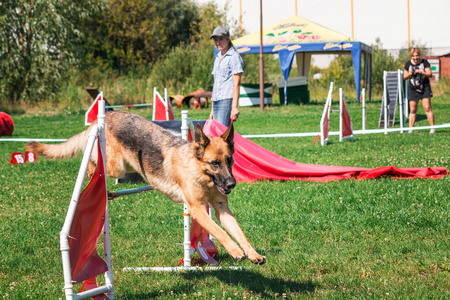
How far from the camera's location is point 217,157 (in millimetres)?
3791

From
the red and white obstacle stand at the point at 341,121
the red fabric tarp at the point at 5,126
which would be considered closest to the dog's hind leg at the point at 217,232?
the red and white obstacle stand at the point at 341,121

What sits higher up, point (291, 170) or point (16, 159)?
point (16, 159)

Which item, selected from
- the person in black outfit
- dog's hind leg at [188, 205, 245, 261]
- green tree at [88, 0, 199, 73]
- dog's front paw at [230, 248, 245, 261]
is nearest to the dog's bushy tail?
dog's hind leg at [188, 205, 245, 261]

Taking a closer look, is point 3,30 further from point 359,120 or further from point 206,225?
point 206,225

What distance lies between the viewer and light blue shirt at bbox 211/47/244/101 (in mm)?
6574

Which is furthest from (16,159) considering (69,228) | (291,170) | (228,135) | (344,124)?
(69,228)

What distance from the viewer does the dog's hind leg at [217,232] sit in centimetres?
342

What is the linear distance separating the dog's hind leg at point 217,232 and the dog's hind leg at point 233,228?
0.06 m

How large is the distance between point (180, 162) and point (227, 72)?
2839 mm

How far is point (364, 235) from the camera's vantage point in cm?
508

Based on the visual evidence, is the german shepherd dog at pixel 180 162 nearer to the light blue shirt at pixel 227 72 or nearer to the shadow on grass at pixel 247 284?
the shadow on grass at pixel 247 284

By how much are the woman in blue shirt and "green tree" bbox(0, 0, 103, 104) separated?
22.4 meters

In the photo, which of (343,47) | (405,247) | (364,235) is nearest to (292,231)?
(364,235)

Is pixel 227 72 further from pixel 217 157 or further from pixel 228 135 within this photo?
pixel 217 157
